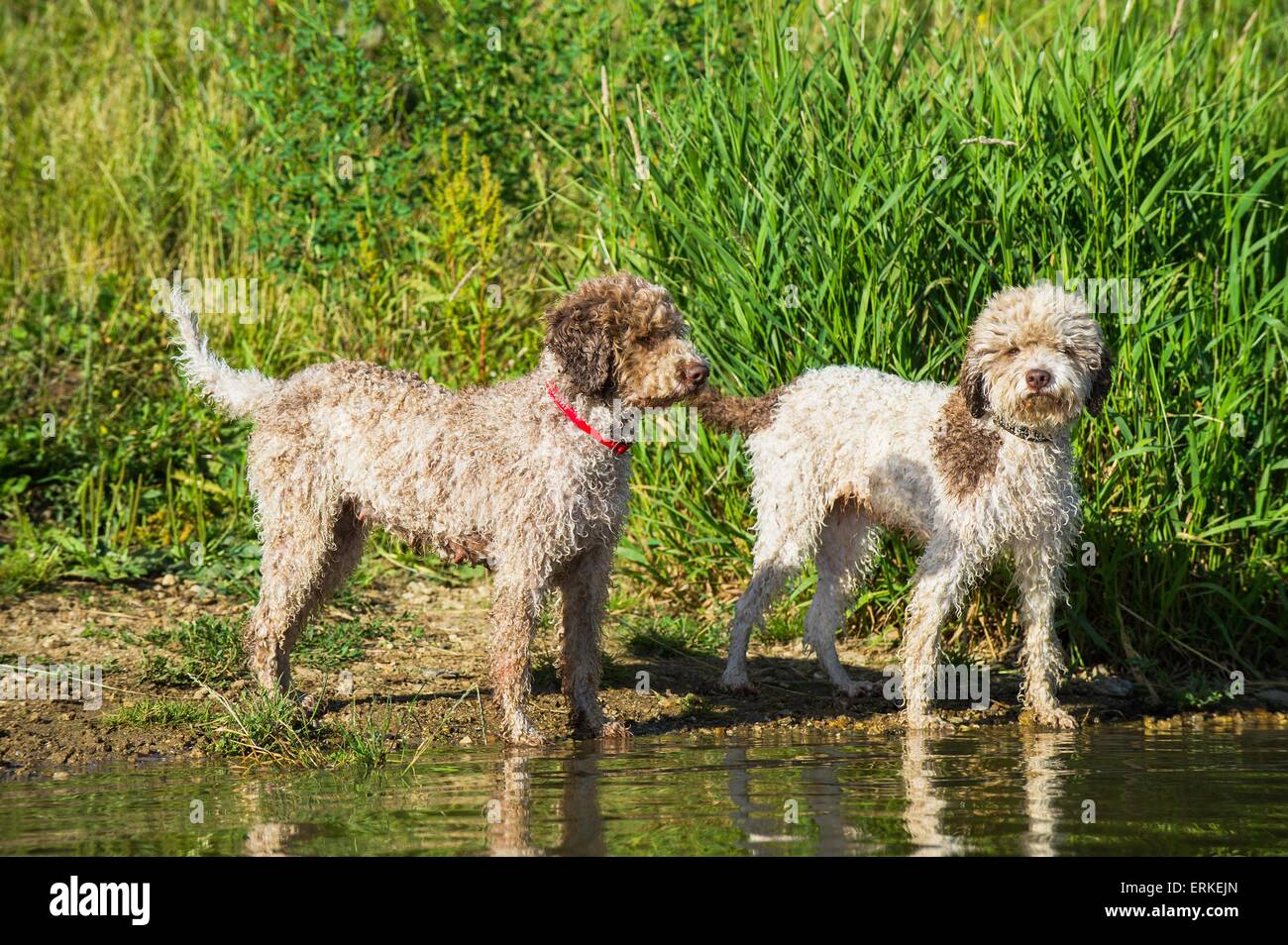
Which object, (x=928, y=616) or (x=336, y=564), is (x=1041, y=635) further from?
(x=336, y=564)

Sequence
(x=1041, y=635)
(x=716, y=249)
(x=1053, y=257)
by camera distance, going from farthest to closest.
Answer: (x=716, y=249)
(x=1053, y=257)
(x=1041, y=635)

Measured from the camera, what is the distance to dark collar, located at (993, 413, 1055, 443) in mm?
6188

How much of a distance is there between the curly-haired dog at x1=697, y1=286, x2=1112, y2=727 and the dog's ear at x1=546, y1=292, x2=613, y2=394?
137cm

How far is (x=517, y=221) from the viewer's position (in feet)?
29.1

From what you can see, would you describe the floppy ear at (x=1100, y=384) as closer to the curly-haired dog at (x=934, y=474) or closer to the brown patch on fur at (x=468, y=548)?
the curly-haired dog at (x=934, y=474)

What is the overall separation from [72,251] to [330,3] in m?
2.50

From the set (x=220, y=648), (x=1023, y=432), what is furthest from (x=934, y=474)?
(x=220, y=648)

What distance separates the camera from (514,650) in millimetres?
5859

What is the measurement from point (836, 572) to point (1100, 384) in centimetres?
157

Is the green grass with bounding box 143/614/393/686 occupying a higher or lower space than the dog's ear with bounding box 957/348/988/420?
lower

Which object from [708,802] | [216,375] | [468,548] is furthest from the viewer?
[216,375]

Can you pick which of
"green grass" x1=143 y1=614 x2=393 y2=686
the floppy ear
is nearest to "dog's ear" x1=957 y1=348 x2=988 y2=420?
the floppy ear

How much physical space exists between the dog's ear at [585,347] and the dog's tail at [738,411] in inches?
52.7

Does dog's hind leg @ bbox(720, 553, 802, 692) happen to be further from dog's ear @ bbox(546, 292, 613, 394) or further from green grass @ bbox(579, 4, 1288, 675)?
dog's ear @ bbox(546, 292, 613, 394)
